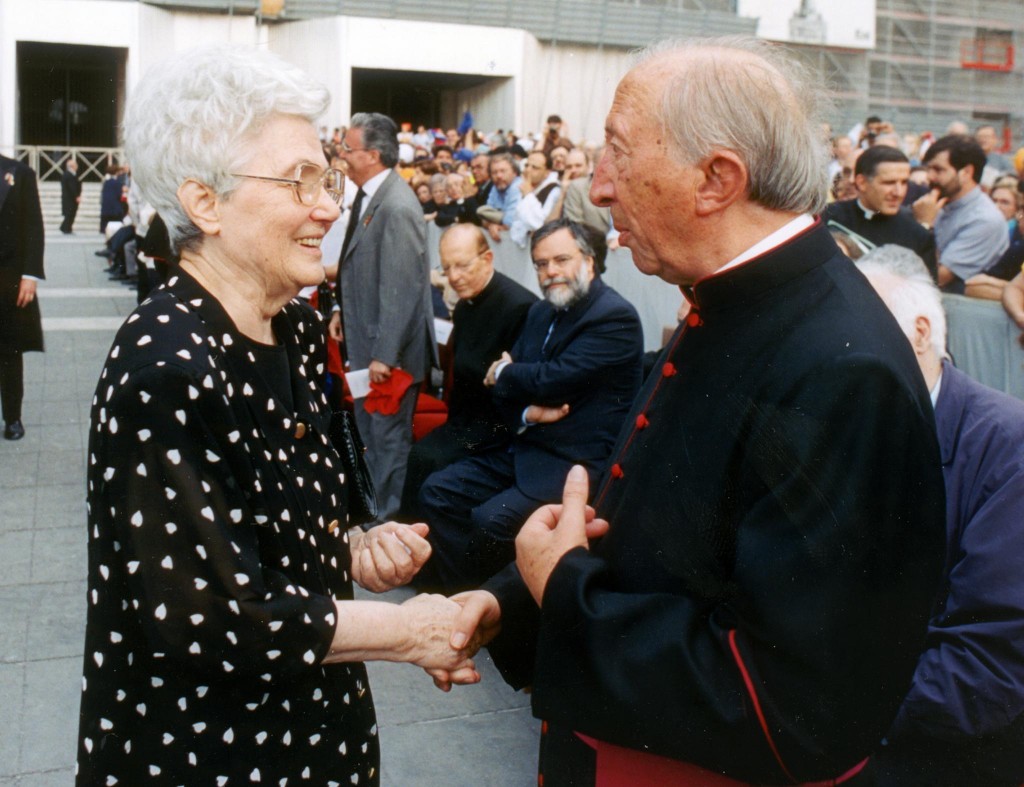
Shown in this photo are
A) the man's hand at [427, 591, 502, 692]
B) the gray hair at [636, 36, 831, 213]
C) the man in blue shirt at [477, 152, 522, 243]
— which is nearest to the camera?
the gray hair at [636, 36, 831, 213]

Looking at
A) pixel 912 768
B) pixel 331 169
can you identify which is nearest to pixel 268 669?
pixel 331 169

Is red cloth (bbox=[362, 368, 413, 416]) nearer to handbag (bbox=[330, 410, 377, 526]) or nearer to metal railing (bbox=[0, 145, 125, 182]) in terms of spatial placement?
handbag (bbox=[330, 410, 377, 526])

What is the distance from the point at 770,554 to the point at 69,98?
34729mm

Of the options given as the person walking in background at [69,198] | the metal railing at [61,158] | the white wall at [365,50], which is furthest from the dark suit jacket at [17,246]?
the metal railing at [61,158]

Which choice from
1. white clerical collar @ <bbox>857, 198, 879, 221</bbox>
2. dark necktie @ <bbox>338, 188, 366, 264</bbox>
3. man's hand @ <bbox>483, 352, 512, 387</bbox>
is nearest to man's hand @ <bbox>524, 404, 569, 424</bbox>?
man's hand @ <bbox>483, 352, 512, 387</bbox>

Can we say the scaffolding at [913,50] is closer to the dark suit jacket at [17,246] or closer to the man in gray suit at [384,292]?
the dark suit jacket at [17,246]

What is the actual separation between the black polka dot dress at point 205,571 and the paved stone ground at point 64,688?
1.60m

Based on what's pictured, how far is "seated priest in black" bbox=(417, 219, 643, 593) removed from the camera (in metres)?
4.64

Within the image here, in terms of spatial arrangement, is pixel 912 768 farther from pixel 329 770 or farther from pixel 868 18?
pixel 868 18

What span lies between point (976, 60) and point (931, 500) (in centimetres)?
4337

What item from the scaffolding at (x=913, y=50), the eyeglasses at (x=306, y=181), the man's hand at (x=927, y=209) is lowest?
the eyeglasses at (x=306, y=181)

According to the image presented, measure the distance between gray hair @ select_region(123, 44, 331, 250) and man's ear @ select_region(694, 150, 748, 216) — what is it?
726 millimetres

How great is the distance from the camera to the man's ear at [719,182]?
4.99ft

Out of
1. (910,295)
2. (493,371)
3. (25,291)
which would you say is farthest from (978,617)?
(25,291)
